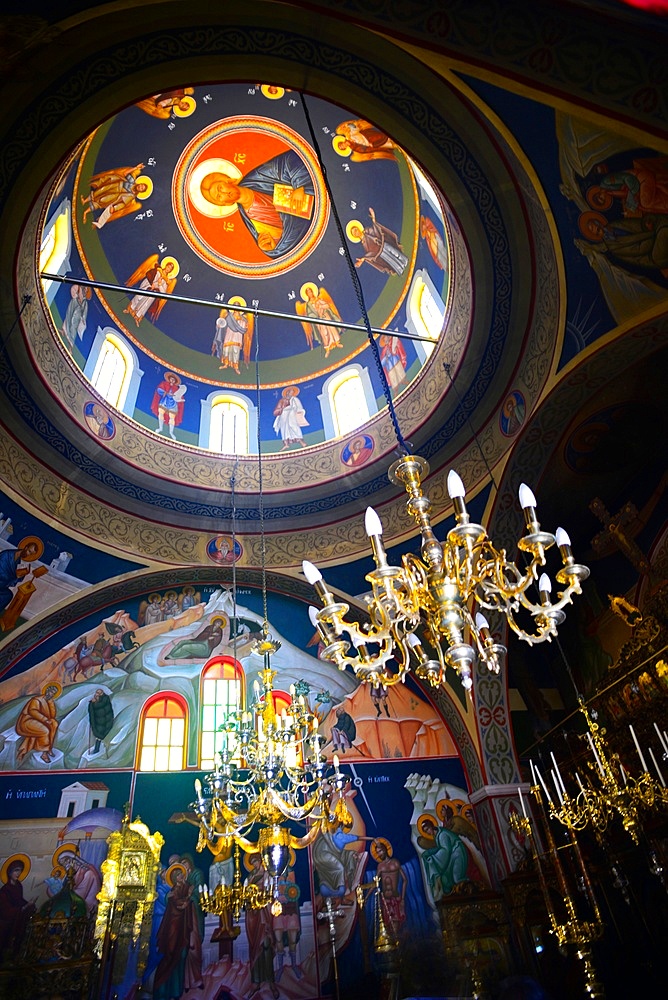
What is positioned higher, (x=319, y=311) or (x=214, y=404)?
(x=319, y=311)

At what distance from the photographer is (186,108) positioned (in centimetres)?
1034

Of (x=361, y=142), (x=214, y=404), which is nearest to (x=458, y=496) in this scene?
(x=361, y=142)

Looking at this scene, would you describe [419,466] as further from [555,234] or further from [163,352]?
[163,352]

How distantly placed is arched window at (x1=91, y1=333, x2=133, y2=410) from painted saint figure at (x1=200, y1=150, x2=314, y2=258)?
3.27 m

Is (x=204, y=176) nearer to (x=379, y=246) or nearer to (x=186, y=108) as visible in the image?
(x=186, y=108)

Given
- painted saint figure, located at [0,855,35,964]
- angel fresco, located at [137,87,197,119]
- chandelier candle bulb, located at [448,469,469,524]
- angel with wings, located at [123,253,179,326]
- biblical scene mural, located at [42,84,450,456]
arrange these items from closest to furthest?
chandelier candle bulb, located at [448,469,469,524], painted saint figure, located at [0,855,35,964], angel fresco, located at [137,87,197,119], biblical scene mural, located at [42,84,450,456], angel with wings, located at [123,253,179,326]

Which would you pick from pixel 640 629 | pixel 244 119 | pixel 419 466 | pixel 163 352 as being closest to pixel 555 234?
pixel 419 466

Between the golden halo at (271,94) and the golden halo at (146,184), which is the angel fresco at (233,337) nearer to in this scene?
the golden halo at (146,184)

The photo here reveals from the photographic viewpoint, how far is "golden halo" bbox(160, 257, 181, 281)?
38.9ft

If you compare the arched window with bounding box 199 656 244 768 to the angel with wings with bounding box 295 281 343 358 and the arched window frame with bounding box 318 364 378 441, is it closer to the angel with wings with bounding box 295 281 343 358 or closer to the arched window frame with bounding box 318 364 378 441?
the arched window frame with bounding box 318 364 378 441

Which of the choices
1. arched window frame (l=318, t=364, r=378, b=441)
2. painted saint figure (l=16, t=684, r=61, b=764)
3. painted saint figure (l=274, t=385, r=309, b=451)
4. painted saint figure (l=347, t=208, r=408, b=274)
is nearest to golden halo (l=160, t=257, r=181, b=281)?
painted saint figure (l=274, t=385, r=309, b=451)

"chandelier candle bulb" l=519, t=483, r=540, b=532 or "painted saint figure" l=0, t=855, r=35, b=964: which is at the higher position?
"chandelier candle bulb" l=519, t=483, r=540, b=532

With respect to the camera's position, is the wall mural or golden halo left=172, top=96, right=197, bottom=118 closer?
the wall mural

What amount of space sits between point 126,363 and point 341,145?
5.51 m
